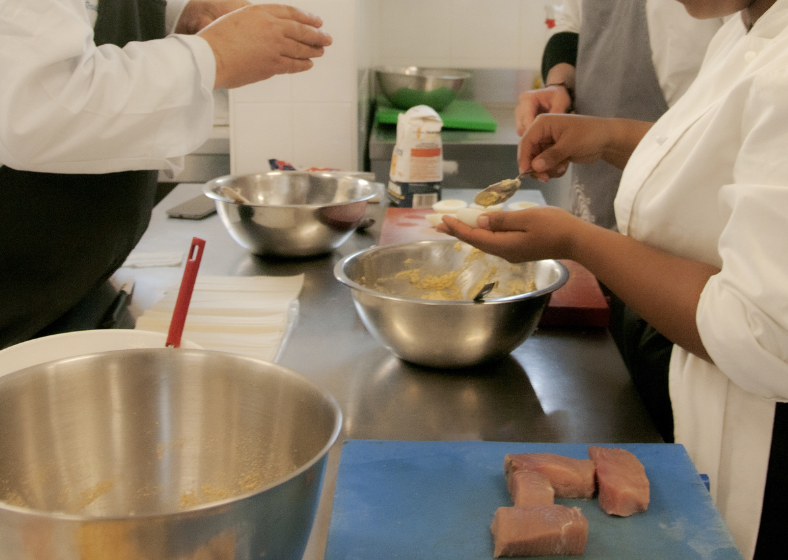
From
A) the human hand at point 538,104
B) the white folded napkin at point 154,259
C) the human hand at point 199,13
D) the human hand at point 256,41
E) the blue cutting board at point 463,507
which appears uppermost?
the human hand at point 199,13

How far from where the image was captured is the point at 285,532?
1.83 feet

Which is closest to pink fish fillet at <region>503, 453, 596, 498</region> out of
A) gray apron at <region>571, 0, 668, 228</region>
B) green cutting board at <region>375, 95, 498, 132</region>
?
gray apron at <region>571, 0, 668, 228</region>

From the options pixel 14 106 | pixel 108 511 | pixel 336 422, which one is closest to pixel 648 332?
pixel 336 422

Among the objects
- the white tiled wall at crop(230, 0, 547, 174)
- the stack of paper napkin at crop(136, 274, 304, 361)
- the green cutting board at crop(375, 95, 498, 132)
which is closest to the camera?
the stack of paper napkin at crop(136, 274, 304, 361)

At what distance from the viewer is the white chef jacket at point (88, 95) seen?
83 centimetres

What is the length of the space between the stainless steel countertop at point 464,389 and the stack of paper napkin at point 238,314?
0.03m

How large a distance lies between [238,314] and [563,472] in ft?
2.27

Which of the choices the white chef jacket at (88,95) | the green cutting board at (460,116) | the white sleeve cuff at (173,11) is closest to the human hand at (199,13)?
the white sleeve cuff at (173,11)

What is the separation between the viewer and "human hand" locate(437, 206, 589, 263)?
0.99 metres

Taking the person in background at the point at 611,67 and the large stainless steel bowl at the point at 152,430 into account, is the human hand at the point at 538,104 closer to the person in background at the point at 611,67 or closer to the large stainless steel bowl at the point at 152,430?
the person in background at the point at 611,67

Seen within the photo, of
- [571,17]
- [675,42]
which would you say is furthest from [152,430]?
[571,17]

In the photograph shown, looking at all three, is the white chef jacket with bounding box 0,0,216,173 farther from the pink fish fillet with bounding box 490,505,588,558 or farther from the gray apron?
the gray apron

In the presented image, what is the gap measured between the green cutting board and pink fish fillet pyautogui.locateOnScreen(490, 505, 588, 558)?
225 cm

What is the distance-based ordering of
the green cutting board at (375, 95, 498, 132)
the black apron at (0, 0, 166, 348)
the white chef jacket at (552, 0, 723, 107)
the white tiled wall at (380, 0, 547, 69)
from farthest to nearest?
1. the white tiled wall at (380, 0, 547, 69)
2. the green cutting board at (375, 95, 498, 132)
3. the white chef jacket at (552, 0, 723, 107)
4. the black apron at (0, 0, 166, 348)
